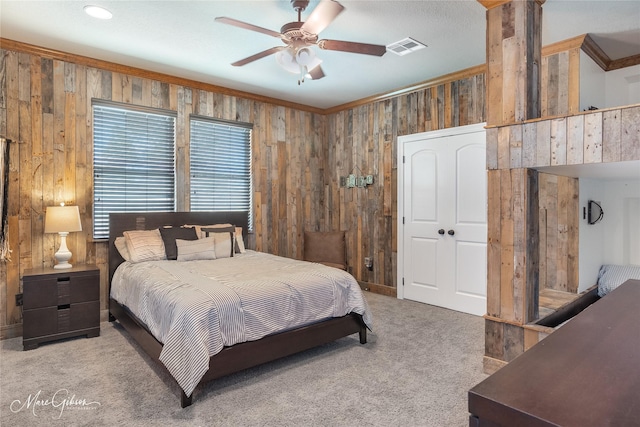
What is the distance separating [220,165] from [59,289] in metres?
2.26

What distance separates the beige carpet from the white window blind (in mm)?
1454

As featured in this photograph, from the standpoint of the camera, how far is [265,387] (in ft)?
8.33

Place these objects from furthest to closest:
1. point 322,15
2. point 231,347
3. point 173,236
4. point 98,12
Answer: point 173,236
point 98,12
point 231,347
point 322,15

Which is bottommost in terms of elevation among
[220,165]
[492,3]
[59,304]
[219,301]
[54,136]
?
[59,304]

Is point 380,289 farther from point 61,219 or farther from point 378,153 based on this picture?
point 61,219

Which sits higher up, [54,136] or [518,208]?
[54,136]

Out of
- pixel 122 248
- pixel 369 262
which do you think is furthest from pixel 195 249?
pixel 369 262

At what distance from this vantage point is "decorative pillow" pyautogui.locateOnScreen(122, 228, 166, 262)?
12.3 feet

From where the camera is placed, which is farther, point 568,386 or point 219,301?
point 219,301

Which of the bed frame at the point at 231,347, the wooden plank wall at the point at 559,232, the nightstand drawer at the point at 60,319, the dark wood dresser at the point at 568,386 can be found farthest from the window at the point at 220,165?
the dark wood dresser at the point at 568,386

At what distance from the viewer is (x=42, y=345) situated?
129 inches

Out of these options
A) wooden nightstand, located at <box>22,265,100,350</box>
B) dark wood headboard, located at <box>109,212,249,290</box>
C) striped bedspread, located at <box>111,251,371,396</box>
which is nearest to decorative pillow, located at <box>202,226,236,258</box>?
dark wood headboard, located at <box>109,212,249,290</box>

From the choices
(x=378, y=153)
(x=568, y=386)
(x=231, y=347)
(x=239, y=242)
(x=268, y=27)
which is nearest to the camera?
(x=568, y=386)

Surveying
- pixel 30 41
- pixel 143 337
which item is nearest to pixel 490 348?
pixel 143 337
